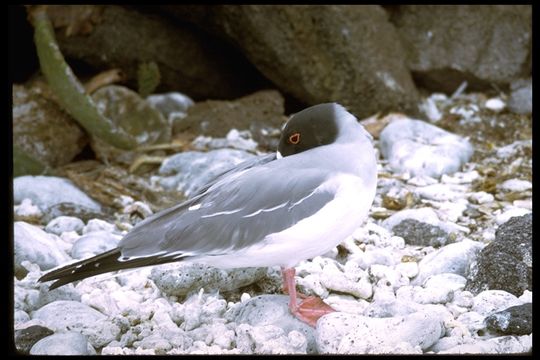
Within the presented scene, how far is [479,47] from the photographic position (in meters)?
6.04

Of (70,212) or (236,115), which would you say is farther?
(236,115)

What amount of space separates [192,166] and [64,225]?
3.28 feet

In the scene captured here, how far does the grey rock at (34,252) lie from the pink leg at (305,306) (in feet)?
3.66

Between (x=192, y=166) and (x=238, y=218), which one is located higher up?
(x=238, y=218)

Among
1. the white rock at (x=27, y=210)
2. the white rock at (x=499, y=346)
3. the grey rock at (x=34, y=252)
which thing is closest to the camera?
the white rock at (x=499, y=346)

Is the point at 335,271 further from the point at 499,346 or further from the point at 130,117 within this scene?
the point at 130,117

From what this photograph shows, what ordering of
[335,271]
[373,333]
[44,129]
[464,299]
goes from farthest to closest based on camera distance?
[44,129] → [335,271] → [464,299] → [373,333]

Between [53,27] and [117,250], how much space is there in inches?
117

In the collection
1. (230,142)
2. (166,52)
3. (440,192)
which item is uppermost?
(166,52)

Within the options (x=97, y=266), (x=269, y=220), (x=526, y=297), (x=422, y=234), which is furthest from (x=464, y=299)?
(x=97, y=266)

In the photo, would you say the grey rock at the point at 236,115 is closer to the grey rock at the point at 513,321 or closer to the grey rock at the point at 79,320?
the grey rock at the point at 79,320

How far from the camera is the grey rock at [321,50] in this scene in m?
5.49

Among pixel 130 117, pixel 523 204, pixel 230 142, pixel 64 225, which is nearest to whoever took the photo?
pixel 64 225

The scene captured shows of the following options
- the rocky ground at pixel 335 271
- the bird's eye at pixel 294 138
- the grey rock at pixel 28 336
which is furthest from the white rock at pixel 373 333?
the grey rock at pixel 28 336
